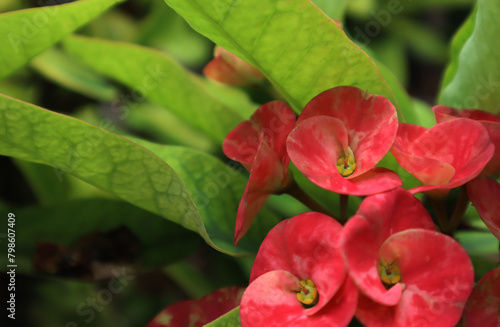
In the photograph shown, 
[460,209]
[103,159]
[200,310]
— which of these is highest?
[460,209]

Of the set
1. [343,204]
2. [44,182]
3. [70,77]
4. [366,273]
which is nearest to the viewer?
[366,273]

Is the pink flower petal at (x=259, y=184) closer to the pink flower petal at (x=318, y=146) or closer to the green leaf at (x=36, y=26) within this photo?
the pink flower petal at (x=318, y=146)

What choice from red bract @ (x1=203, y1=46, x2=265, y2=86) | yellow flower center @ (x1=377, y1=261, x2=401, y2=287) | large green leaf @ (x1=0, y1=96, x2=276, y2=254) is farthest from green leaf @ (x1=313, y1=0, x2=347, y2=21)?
yellow flower center @ (x1=377, y1=261, x2=401, y2=287)

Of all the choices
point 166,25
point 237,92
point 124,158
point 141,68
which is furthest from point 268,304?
point 166,25

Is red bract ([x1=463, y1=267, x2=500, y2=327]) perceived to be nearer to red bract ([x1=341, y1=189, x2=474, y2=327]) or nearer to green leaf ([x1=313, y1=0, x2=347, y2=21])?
red bract ([x1=341, y1=189, x2=474, y2=327])

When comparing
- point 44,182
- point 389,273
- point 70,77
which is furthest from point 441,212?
point 70,77

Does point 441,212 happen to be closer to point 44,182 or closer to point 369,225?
point 369,225

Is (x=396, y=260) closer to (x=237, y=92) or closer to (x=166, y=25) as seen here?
(x=237, y=92)
